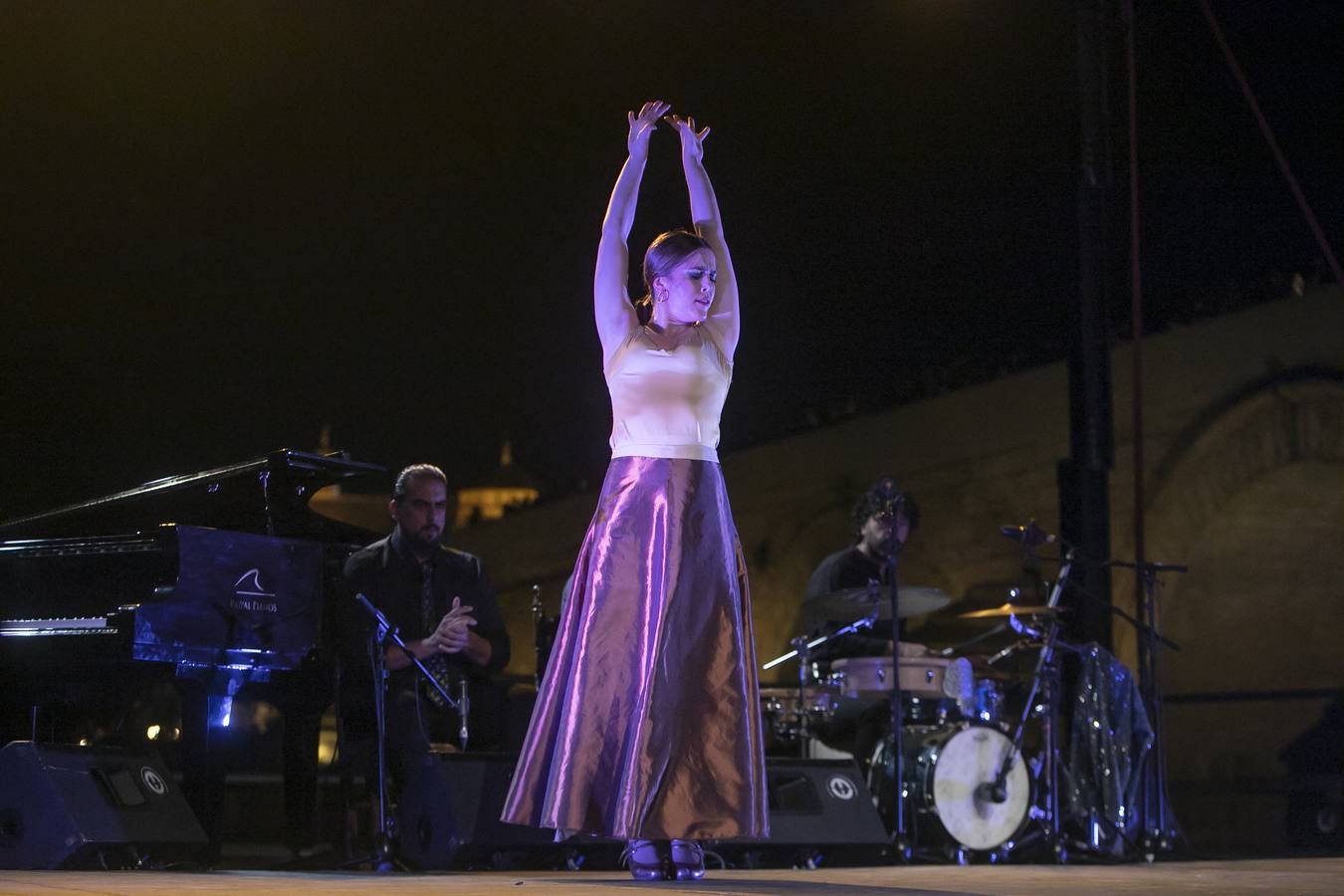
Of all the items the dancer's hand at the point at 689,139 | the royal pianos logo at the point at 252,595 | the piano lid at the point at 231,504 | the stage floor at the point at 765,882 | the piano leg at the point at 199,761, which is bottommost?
the stage floor at the point at 765,882

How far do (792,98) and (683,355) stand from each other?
7192mm

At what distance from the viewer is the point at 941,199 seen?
11547mm

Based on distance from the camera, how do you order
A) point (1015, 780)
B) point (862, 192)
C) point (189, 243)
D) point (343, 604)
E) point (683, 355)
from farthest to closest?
1. point (862, 192)
2. point (189, 243)
3. point (1015, 780)
4. point (343, 604)
5. point (683, 355)

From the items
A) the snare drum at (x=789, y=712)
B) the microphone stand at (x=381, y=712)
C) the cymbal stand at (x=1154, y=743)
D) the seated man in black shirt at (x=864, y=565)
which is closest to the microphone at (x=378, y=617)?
the microphone stand at (x=381, y=712)

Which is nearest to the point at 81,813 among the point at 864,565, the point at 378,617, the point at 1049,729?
the point at 378,617

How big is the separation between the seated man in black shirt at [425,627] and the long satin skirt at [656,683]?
6.24ft

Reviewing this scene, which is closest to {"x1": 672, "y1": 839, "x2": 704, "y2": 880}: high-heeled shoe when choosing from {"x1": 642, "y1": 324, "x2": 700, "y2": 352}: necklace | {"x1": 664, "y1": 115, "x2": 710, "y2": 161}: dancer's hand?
{"x1": 642, "y1": 324, "x2": 700, "y2": 352}: necklace

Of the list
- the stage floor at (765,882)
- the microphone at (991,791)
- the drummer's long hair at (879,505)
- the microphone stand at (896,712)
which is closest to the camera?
the stage floor at (765,882)

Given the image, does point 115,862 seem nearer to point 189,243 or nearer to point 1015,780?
point 1015,780

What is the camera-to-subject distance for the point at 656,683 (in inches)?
136

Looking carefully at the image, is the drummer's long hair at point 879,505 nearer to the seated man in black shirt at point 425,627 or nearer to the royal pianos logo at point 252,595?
the seated man in black shirt at point 425,627

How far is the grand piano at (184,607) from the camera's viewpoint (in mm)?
5180

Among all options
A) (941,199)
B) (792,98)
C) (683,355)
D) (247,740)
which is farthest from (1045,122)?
(683,355)

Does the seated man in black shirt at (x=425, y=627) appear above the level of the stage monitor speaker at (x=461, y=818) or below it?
above
